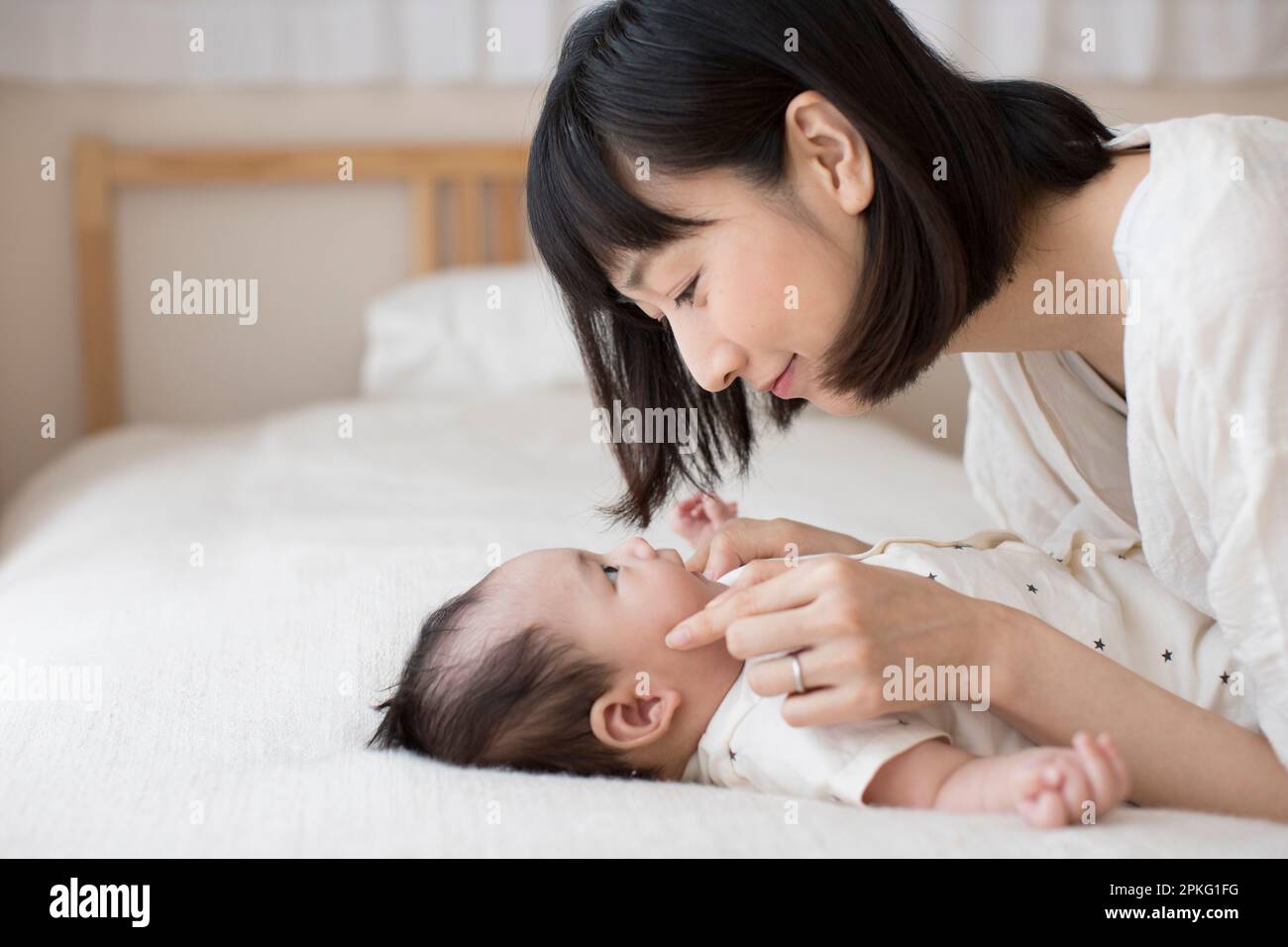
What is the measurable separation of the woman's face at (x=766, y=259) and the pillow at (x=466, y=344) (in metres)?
1.50

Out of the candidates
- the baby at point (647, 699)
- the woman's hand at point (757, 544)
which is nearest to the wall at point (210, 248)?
the woman's hand at point (757, 544)

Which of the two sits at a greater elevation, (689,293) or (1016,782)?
(689,293)

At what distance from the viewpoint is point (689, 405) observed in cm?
121

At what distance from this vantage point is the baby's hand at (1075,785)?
0.72m

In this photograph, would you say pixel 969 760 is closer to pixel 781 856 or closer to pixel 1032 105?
pixel 781 856

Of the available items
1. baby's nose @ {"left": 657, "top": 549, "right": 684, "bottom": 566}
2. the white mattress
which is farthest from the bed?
baby's nose @ {"left": 657, "top": 549, "right": 684, "bottom": 566}

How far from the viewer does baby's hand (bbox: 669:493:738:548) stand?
1.26 meters

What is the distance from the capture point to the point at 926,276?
97cm

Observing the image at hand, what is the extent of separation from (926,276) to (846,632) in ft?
1.02

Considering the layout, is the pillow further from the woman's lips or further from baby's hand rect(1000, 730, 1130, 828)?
baby's hand rect(1000, 730, 1130, 828)

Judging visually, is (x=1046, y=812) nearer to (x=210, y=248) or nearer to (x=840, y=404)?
(x=840, y=404)

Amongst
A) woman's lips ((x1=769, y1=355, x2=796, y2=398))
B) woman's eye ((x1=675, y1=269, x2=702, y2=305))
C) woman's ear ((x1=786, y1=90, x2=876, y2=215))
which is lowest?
woman's lips ((x1=769, y1=355, x2=796, y2=398))

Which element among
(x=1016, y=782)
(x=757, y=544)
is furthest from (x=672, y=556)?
Answer: (x=1016, y=782)
